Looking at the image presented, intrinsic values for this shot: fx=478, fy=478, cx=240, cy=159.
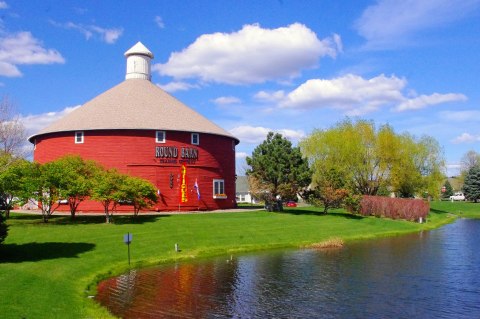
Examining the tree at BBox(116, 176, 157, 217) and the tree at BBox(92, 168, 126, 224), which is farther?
the tree at BBox(116, 176, 157, 217)

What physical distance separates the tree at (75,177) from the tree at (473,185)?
267ft

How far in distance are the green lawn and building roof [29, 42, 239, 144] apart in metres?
10.4

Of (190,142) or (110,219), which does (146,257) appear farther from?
(190,142)

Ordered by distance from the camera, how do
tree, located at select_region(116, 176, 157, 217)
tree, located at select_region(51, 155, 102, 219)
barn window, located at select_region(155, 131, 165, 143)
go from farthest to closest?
barn window, located at select_region(155, 131, 165, 143) → tree, located at select_region(116, 176, 157, 217) → tree, located at select_region(51, 155, 102, 219)

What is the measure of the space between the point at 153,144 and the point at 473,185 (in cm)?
7432

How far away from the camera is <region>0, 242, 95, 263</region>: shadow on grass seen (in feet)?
74.8

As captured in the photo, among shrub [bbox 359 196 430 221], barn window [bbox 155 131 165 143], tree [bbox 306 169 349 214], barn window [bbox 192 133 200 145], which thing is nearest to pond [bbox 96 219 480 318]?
tree [bbox 306 169 349 214]


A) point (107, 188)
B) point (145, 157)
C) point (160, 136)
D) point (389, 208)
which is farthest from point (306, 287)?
point (389, 208)

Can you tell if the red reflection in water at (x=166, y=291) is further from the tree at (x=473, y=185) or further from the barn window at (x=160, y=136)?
the tree at (x=473, y=185)

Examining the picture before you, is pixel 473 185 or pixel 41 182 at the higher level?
pixel 473 185

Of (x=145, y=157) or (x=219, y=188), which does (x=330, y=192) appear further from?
(x=145, y=157)

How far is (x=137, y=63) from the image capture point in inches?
2228

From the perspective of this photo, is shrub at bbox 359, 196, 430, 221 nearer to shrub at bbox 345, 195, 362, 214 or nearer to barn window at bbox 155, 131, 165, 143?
shrub at bbox 345, 195, 362, 214

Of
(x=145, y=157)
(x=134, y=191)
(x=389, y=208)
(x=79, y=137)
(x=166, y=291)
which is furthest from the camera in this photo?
(x=389, y=208)
